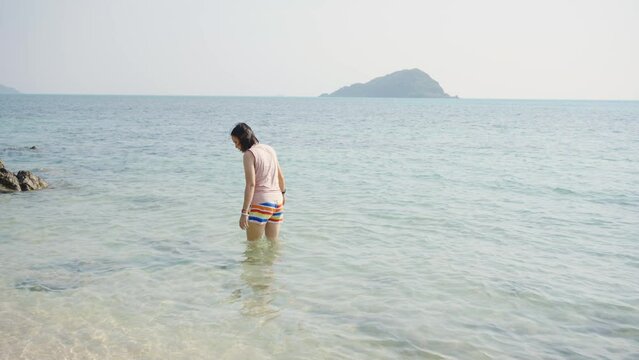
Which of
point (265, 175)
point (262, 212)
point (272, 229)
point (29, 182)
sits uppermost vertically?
point (265, 175)

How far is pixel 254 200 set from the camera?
738 cm

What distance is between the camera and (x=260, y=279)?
286 inches

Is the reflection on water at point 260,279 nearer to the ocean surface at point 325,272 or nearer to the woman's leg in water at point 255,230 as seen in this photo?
the ocean surface at point 325,272

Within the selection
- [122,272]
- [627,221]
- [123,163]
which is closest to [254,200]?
[122,272]

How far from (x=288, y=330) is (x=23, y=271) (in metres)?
4.49

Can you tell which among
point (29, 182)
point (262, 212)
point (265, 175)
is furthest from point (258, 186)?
point (29, 182)

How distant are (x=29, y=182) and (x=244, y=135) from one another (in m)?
10.8

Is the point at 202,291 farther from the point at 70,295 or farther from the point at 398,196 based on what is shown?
the point at 398,196

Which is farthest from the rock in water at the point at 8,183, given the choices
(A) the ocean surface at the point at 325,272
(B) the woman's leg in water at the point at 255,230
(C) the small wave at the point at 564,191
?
(C) the small wave at the point at 564,191

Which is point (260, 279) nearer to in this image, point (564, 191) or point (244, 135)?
point (244, 135)

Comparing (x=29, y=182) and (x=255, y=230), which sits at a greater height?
(x=255, y=230)

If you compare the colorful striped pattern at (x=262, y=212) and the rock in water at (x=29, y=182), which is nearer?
the colorful striped pattern at (x=262, y=212)

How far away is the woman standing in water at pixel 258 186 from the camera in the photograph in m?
6.95

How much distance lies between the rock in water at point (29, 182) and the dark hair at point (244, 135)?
10.5 metres
